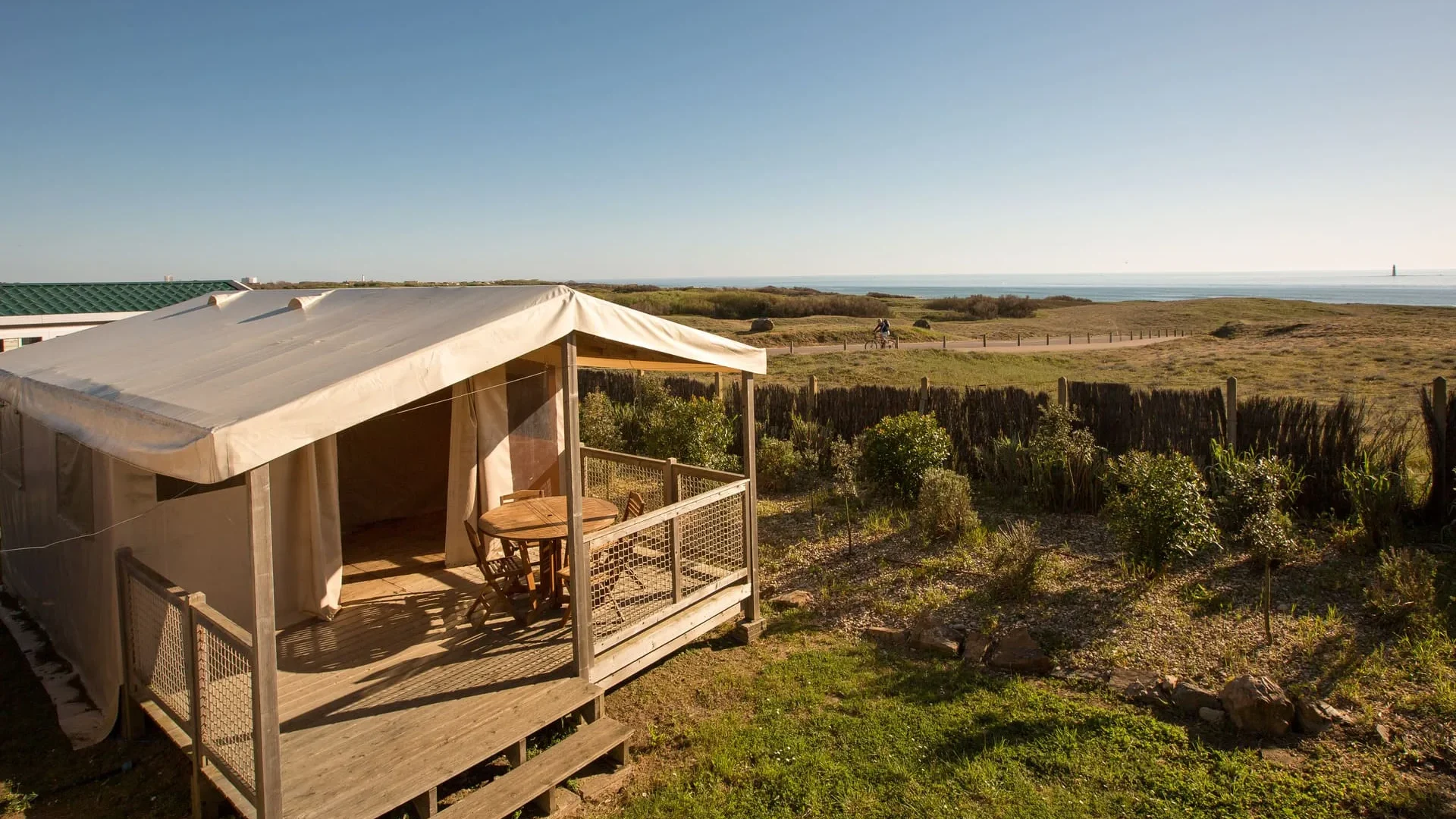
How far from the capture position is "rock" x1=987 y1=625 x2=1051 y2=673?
580 cm

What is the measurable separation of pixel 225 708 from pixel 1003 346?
1442 inches

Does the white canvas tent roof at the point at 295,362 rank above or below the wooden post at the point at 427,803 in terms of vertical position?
above

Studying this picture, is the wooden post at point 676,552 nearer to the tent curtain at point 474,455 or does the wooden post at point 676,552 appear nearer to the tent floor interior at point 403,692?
the tent floor interior at point 403,692

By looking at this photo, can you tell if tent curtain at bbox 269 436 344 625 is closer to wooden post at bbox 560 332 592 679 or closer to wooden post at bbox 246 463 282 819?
wooden post at bbox 560 332 592 679

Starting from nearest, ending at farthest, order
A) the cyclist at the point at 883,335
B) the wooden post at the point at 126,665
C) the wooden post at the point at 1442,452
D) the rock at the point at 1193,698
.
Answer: the wooden post at the point at 126,665 < the rock at the point at 1193,698 < the wooden post at the point at 1442,452 < the cyclist at the point at 883,335

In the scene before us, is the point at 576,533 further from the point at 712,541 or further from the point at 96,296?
the point at 96,296

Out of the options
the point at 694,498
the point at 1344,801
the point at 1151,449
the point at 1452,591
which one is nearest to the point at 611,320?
the point at 694,498

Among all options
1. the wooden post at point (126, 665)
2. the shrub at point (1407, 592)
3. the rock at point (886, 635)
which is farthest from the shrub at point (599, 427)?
the shrub at point (1407, 592)

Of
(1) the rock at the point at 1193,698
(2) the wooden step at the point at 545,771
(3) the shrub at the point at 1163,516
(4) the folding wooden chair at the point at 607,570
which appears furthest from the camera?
(3) the shrub at the point at 1163,516

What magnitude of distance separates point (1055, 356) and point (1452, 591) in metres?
25.0

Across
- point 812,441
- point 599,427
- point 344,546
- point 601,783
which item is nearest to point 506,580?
point 601,783

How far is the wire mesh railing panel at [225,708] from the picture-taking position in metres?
3.83

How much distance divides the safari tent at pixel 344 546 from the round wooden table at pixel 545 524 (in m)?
0.03

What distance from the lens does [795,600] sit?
7.32m
